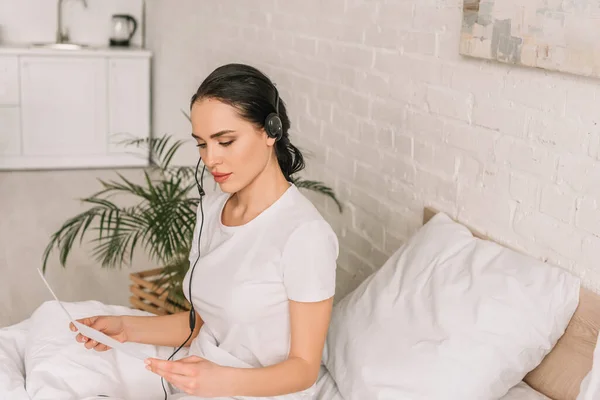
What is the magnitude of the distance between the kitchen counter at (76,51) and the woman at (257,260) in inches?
161

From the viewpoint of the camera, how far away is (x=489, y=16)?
191 centimetres

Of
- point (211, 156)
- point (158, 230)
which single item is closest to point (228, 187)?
→ point (211, 156)

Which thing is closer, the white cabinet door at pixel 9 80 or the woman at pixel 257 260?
the woman at pixel 257 260

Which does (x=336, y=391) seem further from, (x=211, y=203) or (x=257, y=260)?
(x=211, y=203)

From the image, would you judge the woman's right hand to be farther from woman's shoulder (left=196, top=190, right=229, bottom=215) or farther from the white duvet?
woman's shoulder (left=196, top=190, right=229, bottom=215)

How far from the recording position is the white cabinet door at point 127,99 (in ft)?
18.9

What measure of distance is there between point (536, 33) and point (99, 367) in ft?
4.00

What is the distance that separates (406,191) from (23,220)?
9.42 ft

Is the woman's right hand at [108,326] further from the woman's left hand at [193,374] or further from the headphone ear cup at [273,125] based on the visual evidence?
the headphone ear cup at [273,125]

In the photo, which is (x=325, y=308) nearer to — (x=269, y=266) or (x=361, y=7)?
(x=269, y=266)

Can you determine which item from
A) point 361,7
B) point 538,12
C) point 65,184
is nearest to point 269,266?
point 538,12

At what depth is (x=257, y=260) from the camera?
1648 mm

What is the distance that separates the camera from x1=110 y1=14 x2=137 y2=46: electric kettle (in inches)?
236

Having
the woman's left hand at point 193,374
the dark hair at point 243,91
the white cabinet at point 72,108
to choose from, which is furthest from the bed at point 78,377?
the white cabinet at point 72,108
